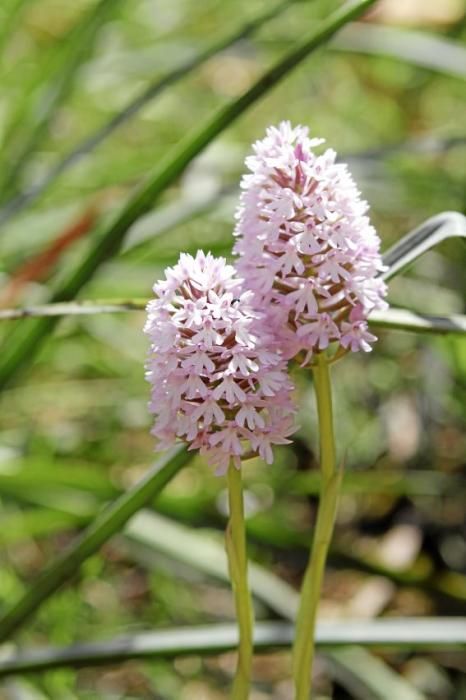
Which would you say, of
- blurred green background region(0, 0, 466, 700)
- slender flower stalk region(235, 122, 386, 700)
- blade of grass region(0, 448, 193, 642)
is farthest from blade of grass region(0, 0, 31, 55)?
slender flower stalk region(235, 122, 386, 700)

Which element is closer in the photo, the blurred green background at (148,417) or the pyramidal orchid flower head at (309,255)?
the pyramidal orchid flower head at (309,255)

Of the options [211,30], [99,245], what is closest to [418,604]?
[99,245]

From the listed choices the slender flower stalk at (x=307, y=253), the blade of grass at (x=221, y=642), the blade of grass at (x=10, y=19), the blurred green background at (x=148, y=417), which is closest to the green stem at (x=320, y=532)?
the slender flower stalk at (x=307, y=253)

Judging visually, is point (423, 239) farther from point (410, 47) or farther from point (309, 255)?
point (410, 47)

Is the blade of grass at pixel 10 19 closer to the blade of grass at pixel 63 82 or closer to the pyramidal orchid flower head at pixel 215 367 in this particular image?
the blade of grass at pixel 63 82

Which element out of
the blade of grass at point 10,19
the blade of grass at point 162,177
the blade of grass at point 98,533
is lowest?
the blade of grass at point 98,533

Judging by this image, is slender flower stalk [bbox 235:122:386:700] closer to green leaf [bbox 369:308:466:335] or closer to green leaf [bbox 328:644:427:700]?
green leaf [bbox 369:308:466:335]
